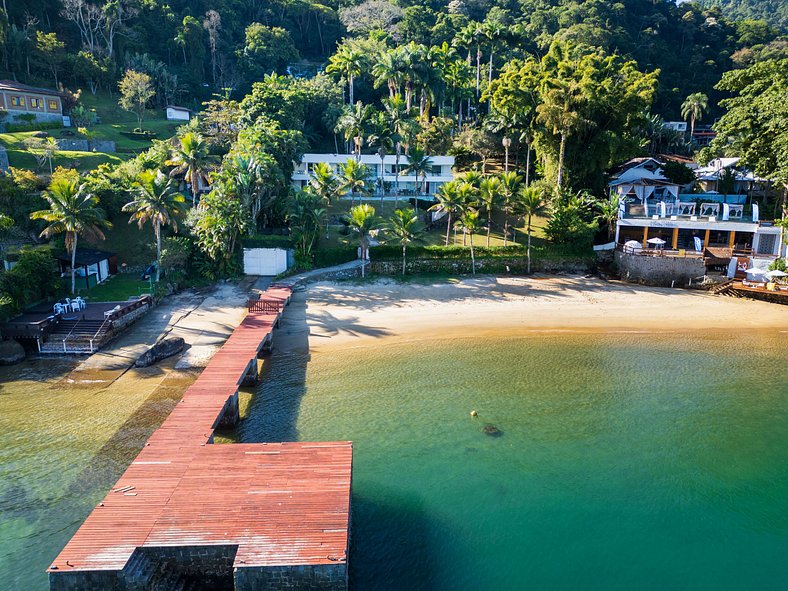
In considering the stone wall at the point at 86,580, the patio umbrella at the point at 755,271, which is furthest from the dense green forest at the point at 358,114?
the stone wall at the point at 86,580

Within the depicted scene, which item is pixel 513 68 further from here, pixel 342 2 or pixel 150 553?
pixel 342 2

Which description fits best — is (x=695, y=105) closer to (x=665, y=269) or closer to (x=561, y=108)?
(x=561, y=108)

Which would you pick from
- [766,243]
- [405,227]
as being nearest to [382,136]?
[405,227]

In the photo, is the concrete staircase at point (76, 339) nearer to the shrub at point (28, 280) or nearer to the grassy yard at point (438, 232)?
the shrub at point (28, 280)

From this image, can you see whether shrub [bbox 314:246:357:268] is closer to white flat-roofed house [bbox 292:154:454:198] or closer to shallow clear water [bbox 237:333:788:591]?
white flat-roofed house [bbox 292:154:454:198]

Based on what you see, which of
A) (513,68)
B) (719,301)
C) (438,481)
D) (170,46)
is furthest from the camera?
(170,46)

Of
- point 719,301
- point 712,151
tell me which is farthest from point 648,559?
point 712,151
